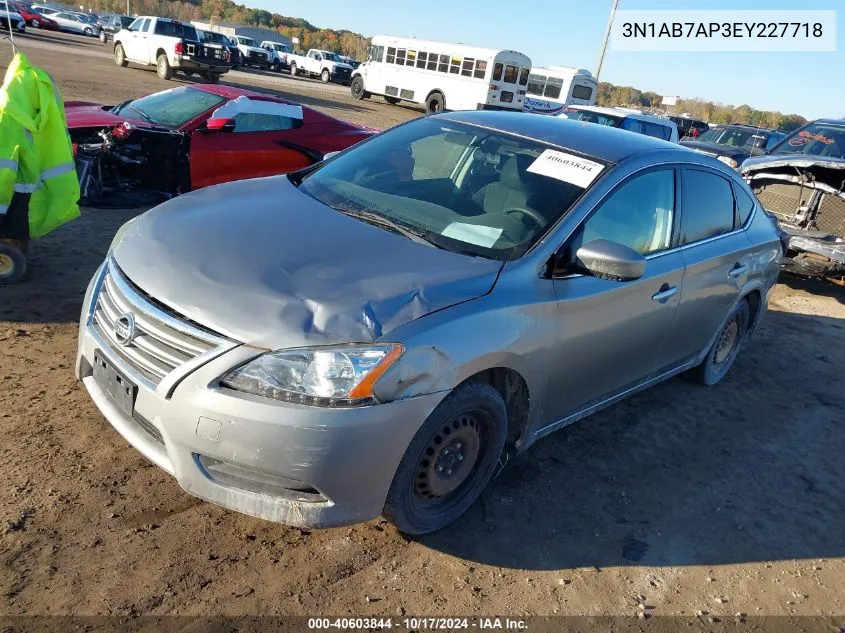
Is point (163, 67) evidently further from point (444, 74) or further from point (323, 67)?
point (323, 67)

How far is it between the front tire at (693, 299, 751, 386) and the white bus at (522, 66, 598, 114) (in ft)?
77.3

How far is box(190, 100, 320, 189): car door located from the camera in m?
7.48

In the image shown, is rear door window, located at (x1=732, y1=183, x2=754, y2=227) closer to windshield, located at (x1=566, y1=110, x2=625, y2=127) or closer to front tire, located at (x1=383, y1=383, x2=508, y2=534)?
front tire, located at (x1=383, y1=383, x2=508, y2=534)

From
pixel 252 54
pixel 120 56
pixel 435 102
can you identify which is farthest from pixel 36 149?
pixel 252 54

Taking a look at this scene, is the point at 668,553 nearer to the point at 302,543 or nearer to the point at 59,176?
the point at 302,543

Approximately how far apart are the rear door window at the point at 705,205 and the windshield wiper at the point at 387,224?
1.74 metres

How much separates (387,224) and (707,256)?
82.7 inches

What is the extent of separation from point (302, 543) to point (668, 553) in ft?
5.57

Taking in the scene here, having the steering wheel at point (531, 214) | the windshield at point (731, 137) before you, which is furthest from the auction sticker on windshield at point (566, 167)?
the windshield at point (731, 137)

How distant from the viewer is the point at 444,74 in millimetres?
26172

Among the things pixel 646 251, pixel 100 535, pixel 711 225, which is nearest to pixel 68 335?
pixel 100 535

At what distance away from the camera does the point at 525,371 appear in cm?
302

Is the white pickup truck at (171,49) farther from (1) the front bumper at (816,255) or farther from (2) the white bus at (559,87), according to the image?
(1) the front bumper at (816,255)

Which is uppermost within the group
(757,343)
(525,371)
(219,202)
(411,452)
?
(219,202)
